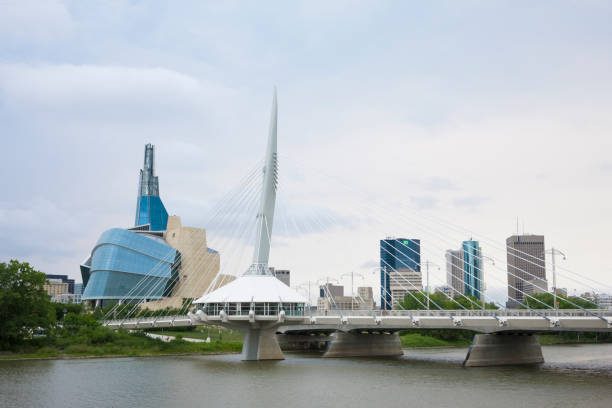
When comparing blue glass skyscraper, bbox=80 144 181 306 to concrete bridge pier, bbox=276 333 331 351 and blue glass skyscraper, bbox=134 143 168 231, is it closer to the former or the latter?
blue glass skyscraper, bbox=134 143 168 231

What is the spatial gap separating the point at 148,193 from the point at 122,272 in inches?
1506

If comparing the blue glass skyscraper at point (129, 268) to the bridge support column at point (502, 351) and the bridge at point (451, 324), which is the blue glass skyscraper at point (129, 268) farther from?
the bridge support column at point (502, 351)

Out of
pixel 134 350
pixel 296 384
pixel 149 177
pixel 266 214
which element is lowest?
pixel 296 384

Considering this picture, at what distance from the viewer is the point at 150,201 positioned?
18075 centimetres

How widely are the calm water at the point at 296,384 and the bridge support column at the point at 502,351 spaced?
210 centimetres

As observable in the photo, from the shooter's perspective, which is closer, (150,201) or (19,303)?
(19,303)

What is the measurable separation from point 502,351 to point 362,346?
20.9 meters

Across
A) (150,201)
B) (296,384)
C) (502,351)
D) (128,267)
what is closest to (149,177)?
(150,201)

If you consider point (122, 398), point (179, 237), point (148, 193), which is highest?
point (148, 193)

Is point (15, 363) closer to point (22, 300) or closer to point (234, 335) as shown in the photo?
point (22, 300)

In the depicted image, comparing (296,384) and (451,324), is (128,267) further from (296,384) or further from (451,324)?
(296,384)

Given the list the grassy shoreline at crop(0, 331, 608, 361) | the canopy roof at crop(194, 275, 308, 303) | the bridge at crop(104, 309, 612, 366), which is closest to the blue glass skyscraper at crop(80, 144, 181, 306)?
the grassy shoreline at crop(0, 331, 608, 361)

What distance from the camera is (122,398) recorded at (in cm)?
3888

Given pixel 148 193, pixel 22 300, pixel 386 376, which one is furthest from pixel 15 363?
pixel 148 193
